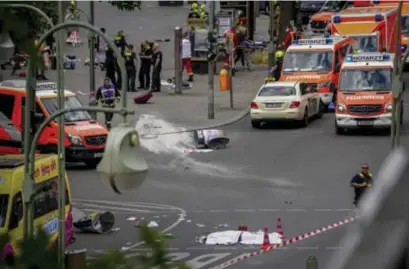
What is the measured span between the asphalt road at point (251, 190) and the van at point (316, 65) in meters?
1.22

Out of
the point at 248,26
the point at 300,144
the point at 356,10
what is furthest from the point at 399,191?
the point at 248,26

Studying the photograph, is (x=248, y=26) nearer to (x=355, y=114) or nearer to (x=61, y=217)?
(x=355, y=114)

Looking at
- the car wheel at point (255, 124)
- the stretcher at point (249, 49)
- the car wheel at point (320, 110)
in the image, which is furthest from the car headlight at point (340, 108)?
the stretcher at point (249, 49)

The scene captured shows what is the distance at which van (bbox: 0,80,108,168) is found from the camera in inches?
1146

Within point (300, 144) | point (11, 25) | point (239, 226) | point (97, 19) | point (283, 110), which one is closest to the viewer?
point (11, 25)

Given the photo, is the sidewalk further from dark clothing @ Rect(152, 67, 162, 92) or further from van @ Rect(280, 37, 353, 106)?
van @ Rect(280, 37, 353, 106)

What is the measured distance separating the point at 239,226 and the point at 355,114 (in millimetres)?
11512

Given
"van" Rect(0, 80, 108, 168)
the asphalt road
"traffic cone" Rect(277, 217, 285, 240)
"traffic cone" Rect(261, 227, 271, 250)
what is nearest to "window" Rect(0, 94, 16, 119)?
"van" Rect(0, 80, 108, 168)

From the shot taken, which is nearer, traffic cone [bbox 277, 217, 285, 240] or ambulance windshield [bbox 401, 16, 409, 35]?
traffic cone [bbox 277, 217, 285, 240]

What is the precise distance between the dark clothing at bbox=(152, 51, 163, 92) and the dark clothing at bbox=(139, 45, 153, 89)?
0.23m

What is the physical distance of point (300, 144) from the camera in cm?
3206

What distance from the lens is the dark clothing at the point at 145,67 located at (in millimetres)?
40844

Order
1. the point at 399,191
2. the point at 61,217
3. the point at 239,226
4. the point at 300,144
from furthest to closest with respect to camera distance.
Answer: the point at 300,144 < the point at 239,226 < the point at 61,217 < the point at 399,191

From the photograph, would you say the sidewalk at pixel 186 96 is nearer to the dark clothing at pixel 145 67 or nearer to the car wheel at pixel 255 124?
the dark clothing at pixel 145 67
